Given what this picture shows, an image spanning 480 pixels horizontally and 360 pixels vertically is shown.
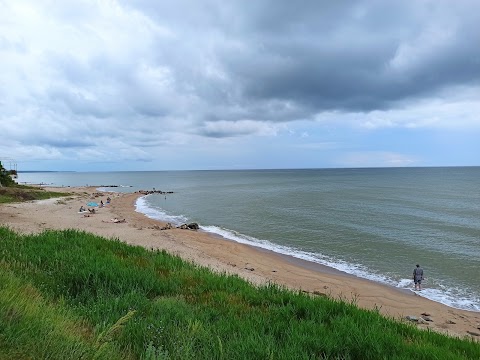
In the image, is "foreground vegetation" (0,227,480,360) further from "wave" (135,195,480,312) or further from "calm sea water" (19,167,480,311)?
"calm sea water" (19,167,480,311)

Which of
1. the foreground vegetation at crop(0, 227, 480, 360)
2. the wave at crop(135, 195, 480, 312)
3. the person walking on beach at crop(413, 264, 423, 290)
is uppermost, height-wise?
the foreground vegetation at crop(0, 227, 480, 360)

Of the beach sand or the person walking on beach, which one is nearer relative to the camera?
the beach sand

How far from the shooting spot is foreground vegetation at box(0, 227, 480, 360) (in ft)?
13.1

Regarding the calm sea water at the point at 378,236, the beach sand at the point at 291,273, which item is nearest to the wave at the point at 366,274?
the calm sea water at the point at 378,236

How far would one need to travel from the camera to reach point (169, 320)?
17.5 feet

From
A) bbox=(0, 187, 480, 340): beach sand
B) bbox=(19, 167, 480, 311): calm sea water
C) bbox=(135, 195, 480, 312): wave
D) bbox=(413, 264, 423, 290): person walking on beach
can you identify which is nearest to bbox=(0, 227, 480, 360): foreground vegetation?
bbox=(0, 187, 480, 340): beach sand

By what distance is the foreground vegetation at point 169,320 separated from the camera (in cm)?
399

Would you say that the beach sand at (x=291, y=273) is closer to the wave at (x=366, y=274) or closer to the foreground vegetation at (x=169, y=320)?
the wave at (x=366, y=274)

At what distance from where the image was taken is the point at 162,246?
2408 cm

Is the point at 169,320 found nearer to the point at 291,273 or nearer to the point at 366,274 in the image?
the point at 291,273

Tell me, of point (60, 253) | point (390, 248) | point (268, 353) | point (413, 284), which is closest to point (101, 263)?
point (60, 253)

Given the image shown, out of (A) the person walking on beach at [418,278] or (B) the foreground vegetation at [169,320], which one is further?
(A) the person walking on beach at [418,278]

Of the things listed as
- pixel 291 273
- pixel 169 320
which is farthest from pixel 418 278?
pixel 169 320

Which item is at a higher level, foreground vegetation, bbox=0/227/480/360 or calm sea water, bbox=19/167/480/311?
foreground vegetation, bbox=0/227/480/360
